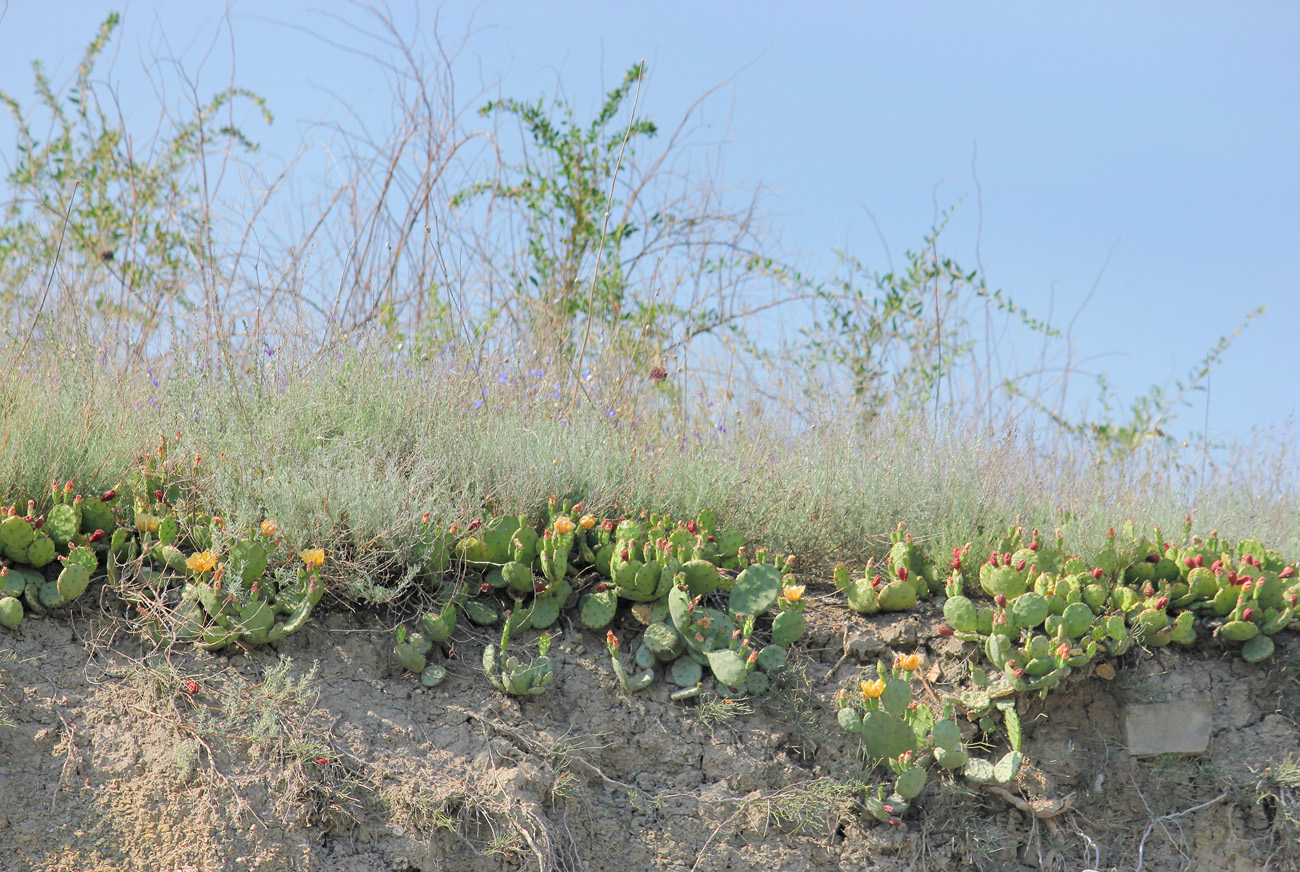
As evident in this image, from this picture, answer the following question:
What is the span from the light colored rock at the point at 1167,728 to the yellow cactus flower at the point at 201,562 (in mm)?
2782

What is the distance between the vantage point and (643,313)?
5.64 meters

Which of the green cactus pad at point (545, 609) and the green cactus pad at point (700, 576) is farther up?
the green cactus pad at point (700, 576)

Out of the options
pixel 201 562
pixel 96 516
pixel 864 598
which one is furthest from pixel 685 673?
pixel 96 516

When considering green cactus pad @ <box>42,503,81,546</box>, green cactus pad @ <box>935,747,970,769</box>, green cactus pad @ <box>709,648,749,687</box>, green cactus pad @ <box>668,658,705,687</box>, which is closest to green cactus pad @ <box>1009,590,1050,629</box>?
green cactus pad @ <box>935,747,970,769</box>

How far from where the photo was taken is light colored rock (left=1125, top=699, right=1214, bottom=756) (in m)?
2.98

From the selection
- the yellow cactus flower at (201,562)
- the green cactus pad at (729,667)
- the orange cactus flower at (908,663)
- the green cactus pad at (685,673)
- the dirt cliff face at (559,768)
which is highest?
the yellow cactus flower at (201,562)

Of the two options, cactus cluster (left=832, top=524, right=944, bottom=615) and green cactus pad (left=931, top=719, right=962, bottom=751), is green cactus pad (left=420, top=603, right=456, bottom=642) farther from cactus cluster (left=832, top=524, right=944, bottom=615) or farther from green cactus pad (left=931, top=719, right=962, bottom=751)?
green cactus pad (left=931, top=719, right=962, bottom=751)

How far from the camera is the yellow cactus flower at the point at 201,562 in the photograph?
262 cm

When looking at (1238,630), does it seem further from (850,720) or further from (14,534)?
(14,534)

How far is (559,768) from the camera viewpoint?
8.48 feet

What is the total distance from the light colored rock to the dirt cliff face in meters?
0.05

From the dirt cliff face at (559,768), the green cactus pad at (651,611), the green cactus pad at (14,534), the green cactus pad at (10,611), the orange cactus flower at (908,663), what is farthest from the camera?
the green cactus pad at (651,611)

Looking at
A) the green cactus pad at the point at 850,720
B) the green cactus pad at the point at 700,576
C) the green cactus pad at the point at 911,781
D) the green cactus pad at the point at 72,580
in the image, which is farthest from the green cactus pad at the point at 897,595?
the green cactus pad at the point at 72,580

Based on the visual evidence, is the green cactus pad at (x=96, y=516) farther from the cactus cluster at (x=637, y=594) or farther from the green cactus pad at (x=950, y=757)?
the green cactus pad at (x=950, y=757)
